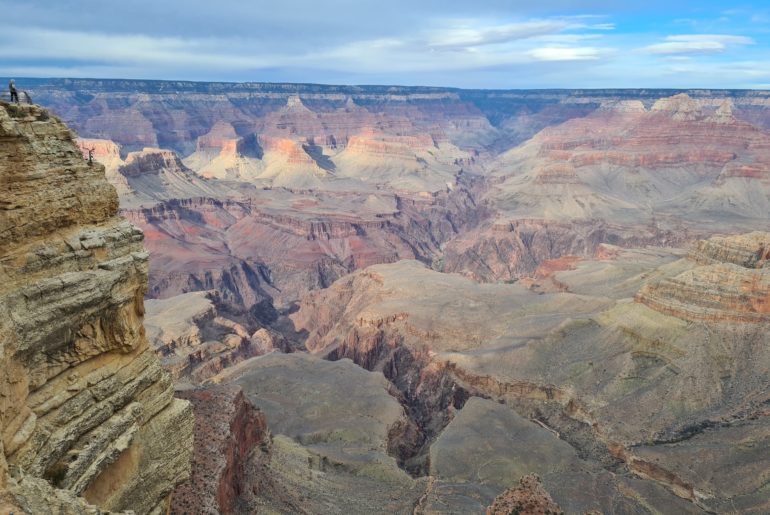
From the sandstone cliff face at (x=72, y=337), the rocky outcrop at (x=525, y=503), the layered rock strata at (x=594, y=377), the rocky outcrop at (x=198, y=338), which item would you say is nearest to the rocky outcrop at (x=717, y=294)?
the layered rock strata at (x=594, y=377)

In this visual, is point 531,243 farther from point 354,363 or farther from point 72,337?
point 72,337

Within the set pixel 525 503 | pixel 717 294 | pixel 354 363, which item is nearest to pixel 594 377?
pixel 717 294

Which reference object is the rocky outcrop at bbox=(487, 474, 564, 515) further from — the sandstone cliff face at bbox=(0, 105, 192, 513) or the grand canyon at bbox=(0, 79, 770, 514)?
the sandstone cliff face at bbox=(0, 105, 192, 513)

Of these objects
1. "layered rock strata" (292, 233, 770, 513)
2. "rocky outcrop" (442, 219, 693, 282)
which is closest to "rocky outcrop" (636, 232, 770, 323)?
"layered rock strata" (292, 233, 770, 513)

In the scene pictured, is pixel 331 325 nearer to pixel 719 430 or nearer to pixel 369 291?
pixel 369 291

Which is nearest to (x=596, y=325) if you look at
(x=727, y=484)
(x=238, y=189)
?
(x=727, y=484)

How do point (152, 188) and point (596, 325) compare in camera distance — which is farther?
point (152, 188)
